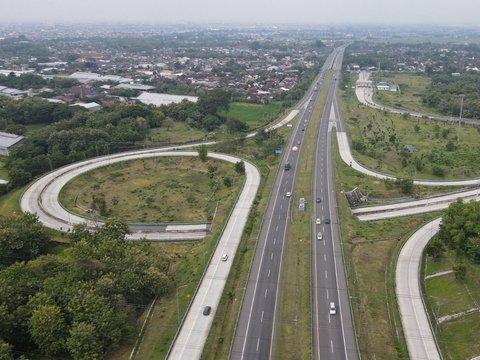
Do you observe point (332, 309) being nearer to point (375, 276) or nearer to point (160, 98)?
point (375, 276)

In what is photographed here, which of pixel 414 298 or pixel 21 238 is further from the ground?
pixel 21 238

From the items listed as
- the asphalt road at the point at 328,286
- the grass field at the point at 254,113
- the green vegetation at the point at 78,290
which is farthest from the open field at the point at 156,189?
the grass field at the point at 254,113

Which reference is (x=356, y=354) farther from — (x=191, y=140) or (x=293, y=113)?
(x=293, y=113)

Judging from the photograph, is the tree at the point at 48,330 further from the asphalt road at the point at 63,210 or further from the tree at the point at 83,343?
the asphalt road at the point at 63,210

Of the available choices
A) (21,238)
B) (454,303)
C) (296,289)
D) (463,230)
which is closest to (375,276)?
(454,303)

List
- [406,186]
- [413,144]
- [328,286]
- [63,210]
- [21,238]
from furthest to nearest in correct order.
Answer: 1. [413,144]
2. [406,186]
3. [63,210]
4. [21,238]
5. [328,286]

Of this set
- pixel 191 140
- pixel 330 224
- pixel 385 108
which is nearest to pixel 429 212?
pixel 330 224
